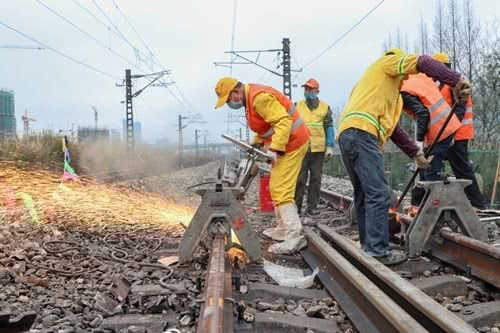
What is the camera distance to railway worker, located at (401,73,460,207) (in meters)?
6.07

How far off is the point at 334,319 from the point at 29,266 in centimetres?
264

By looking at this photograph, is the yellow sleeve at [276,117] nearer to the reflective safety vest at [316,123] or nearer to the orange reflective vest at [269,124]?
the orange reflective vest at [269,124]

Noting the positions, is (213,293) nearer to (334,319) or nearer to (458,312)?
(334,319)

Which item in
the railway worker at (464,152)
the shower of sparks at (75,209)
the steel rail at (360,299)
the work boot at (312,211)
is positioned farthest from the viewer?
the work boot at (312,211)

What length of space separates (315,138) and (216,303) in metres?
6.23

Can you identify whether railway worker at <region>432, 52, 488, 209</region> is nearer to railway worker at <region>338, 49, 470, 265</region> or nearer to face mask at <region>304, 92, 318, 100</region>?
railway worker at <region>338, 49, 470, 265</region>

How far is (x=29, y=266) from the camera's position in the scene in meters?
4.64

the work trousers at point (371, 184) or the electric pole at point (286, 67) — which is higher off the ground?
the electric pole at point (286, 67)

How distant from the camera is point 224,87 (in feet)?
18.0

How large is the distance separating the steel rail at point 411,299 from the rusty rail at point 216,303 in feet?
3.23

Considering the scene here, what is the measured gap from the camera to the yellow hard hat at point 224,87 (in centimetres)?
549

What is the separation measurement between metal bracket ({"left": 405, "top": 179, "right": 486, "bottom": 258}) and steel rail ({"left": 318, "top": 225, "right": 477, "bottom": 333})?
0.51 metres

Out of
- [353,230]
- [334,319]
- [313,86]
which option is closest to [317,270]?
[334,319]

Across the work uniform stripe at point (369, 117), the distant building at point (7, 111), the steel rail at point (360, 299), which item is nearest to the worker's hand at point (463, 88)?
the work uniform stripe at point (369, 117)
